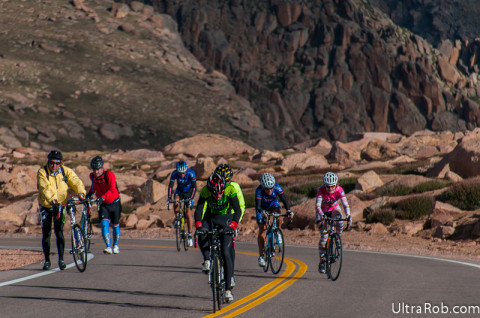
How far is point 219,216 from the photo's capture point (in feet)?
31.0

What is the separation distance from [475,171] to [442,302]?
87.0 feet

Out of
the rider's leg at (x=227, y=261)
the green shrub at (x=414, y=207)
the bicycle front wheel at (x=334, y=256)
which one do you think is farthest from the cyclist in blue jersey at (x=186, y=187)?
the green shrub at (x=414, y=207)

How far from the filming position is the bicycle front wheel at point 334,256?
11.4 meters

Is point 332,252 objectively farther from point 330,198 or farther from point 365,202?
point 365,202

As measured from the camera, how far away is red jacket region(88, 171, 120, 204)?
15.0 meters

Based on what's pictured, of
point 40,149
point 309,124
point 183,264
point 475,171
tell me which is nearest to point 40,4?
point 40,149

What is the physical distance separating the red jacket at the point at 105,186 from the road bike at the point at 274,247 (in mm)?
4253

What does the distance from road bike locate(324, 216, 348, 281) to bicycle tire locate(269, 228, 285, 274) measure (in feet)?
3.42

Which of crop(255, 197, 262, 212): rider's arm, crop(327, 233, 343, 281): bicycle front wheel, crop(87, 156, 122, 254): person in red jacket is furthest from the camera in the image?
crop(87, 156, 122, 254): person in red jacket

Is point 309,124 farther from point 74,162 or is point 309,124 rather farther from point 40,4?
point 74,162

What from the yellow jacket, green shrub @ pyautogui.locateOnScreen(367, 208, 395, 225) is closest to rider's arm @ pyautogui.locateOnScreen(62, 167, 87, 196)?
the yellow jacket

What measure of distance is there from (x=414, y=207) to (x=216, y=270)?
20.2m

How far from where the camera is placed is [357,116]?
14575 cm

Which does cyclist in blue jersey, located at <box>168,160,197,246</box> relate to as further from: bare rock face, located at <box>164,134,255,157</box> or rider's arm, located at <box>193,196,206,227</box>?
bare rock face, located at <box>164,134,255,157</box>
